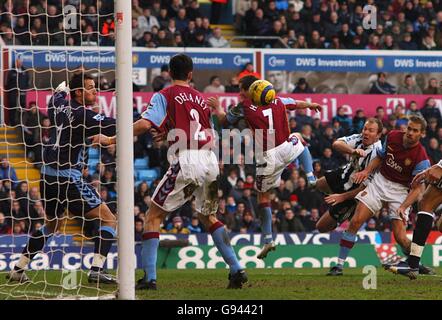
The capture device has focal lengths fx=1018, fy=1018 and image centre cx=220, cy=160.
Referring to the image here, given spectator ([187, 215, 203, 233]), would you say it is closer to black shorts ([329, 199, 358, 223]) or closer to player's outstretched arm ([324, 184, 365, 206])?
black shorts ([329, 199, 358, 223])

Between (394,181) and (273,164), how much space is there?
160cm

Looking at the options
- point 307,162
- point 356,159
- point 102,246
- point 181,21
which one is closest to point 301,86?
point 181,21

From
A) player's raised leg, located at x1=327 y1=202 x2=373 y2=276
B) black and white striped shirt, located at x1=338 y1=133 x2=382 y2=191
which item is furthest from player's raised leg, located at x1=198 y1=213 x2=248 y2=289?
black and white striped shirt, located at x1=338 y1=133 x2=382 y2=191

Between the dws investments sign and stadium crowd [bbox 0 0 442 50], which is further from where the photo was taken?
stadium crowd [bbox 0 0 442 50]

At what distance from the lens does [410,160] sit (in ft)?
41.4

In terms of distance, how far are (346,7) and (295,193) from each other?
22.9 feet

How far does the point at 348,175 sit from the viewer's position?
543 inches

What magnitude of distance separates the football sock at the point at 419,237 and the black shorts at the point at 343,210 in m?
1.85

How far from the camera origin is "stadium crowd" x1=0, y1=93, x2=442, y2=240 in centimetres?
1942

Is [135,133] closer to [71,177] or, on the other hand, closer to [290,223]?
[71,177]

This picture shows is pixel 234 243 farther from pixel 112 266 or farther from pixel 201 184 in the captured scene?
pixel 201 184

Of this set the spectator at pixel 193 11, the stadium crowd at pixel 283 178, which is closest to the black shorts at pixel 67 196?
the stadium crowd at pixel 283 178

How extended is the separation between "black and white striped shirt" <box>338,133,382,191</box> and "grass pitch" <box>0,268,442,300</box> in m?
1.57

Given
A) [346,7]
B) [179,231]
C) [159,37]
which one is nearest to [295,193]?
[179,231]
